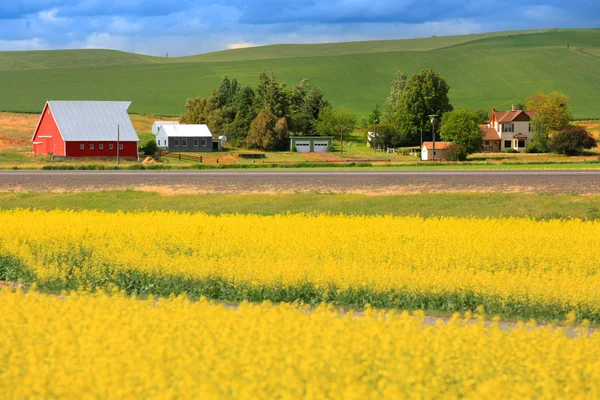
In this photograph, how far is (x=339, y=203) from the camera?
39.0m

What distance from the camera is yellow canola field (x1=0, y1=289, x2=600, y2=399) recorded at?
27.3 feet

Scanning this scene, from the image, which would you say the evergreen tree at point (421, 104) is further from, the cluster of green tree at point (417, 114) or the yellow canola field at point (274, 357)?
the yellow canola field at point (274, 357)

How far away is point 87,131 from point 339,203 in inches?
2436

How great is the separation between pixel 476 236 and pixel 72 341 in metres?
13.9

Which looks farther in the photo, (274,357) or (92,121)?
(92,121)

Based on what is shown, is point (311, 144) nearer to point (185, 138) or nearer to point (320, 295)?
point (185, 138)

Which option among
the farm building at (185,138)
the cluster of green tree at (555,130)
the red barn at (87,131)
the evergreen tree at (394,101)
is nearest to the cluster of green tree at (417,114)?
the evergreen tree at (394,101)

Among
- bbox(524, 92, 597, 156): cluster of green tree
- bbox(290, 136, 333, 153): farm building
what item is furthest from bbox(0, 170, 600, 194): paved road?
bbox(290, 136, 333, 153): farm building

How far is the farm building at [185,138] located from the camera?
12012 centimetres

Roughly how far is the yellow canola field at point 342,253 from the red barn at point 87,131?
6908 cm

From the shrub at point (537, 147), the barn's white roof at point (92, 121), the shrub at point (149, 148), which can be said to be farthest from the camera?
the shrub at point (537, 147)

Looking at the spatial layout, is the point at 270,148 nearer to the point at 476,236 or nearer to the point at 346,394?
the point at 476,236

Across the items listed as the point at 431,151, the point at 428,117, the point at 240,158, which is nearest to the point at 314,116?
the point at 428,117

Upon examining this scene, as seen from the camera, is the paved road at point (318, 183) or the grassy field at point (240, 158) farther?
the grassy field at point (240, 158)
